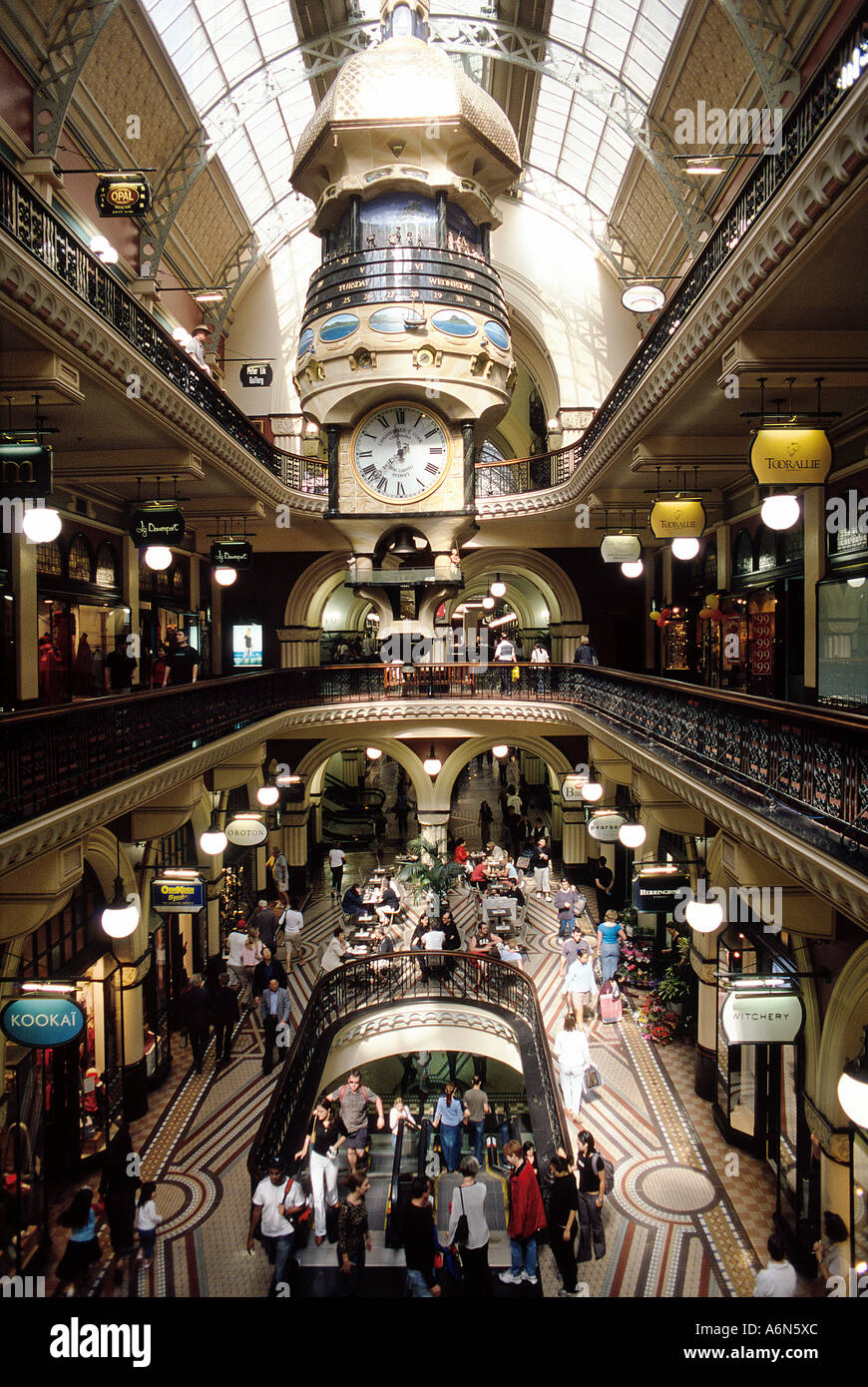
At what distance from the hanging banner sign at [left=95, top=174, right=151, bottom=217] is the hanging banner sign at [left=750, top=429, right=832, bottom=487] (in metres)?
8.43

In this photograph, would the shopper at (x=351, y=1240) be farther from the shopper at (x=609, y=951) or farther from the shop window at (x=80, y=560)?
the shop window at (x=80, y=560)

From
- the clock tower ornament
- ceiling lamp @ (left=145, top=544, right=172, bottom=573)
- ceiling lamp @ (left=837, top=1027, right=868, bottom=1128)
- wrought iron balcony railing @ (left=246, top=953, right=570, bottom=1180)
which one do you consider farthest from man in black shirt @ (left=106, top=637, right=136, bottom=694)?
ceiling lamp @ (left=837, top=1027, right=868, bottom=1128)

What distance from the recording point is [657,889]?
10.4 m

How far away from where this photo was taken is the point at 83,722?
736 centimetres

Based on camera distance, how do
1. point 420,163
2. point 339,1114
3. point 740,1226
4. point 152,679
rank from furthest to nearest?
point 152,679 → point 420,163 → point 339,1114 → point 740,1226

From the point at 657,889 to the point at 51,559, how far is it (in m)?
9.17

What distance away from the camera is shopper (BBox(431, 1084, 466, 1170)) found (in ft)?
33.4

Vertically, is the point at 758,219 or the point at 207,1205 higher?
the point at 758,219

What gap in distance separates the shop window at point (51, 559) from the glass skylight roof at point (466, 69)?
826 centimetres

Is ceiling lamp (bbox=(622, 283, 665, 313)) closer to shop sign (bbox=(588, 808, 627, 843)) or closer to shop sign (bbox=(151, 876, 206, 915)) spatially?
shop sign (bbox=(588, 808, 627, 843))
